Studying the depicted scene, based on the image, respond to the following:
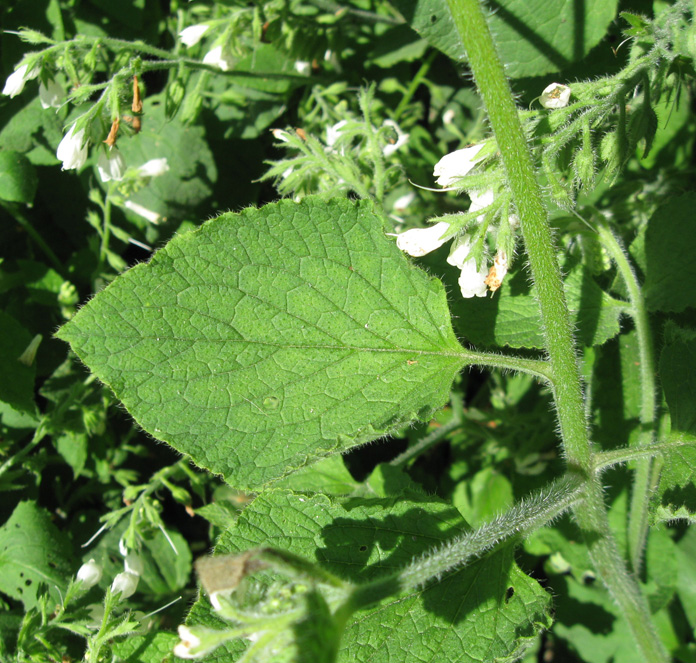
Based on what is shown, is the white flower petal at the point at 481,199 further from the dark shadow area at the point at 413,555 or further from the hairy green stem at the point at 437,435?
the hairy green stem at the point at 437,435

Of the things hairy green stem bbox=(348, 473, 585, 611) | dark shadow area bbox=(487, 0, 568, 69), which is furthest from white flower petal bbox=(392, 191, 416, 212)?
hairy green stem bbox=(348, 473, 585, 611)

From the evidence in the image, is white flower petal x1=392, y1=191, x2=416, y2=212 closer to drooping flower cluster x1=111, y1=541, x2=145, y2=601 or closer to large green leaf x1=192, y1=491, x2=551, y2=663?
large green leaf x1=192, y1=491, x2=551, y2=663

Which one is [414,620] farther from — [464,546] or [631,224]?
[631,224]

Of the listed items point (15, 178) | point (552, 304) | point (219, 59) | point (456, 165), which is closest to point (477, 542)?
point (552, 304)

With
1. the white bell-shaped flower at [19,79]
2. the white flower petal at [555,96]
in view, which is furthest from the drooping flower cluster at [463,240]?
the white bell-shaped flower at [19,79]

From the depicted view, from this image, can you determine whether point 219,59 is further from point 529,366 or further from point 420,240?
point 529,366
